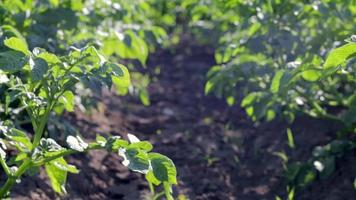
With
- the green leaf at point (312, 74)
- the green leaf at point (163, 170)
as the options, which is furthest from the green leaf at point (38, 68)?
the green leaf at point (312, 74)

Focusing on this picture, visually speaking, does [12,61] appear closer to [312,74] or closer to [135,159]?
[135,159]

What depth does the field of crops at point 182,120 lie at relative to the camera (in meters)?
2.44

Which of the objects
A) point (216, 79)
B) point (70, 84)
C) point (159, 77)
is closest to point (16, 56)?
point (70, 84)

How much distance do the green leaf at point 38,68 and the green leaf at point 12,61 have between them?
1.2 inches

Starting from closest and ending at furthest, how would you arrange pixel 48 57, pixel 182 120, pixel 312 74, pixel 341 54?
1. pixel 341 54
2. pixel 48 57
3. pixel 312 74
4. pixel 182 120

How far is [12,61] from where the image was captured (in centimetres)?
234

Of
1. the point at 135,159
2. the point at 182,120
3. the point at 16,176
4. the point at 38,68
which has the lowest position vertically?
the point at 182,120

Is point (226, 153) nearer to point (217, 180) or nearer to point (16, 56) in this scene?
point (217, 180)

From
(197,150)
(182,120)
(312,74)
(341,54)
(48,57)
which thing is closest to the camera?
(341,54)

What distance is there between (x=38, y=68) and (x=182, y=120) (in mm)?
2771

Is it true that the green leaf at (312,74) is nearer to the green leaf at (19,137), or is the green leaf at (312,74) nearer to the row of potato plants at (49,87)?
the row of potato plants at (49,87)

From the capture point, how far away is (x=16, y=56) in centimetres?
235

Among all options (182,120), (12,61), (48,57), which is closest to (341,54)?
(48,57)

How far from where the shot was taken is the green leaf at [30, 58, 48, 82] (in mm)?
2314
